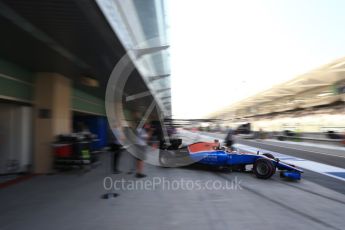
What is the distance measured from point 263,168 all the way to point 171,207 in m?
3.55

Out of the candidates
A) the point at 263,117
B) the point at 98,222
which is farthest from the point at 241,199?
the point at 263,117

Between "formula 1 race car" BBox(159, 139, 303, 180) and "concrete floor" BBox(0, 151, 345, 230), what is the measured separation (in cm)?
41

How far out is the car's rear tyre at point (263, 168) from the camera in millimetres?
7547

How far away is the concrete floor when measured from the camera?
4.15 m

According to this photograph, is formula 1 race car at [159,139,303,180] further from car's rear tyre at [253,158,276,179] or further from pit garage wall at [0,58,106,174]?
pit garage wall at [0,58,106,174]

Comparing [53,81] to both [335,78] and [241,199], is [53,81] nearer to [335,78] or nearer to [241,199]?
[241,199]

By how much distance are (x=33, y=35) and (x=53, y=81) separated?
3.24m

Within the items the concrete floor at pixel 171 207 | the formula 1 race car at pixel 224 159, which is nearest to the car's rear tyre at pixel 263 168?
the formula 1 race car at pixel 224 159

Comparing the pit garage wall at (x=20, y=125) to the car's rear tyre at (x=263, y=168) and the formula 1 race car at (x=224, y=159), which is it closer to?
the formula 1 race car at (x=224, y=159)

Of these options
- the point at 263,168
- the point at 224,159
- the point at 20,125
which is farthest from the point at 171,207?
the point at 20,125

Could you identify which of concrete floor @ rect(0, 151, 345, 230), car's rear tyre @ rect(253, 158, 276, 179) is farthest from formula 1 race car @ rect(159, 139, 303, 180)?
concrete floor @ rect(0, 151, 345, 230)

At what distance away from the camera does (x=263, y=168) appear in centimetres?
766

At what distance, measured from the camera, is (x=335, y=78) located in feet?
72.9

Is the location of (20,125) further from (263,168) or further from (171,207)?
(263,168)
